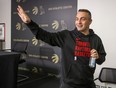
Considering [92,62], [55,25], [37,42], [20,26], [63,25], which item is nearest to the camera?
[92,62]

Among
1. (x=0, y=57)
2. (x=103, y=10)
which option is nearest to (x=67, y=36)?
(x=0, y=57)

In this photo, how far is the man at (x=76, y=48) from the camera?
5.98 ft

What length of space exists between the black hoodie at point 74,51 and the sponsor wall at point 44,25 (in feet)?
7.93

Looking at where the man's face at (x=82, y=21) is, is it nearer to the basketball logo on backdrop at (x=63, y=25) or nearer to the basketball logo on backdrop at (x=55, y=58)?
the basketball logo on backdrop at (x=63, y=25)

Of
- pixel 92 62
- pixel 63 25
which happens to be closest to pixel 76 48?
pixel 92 62

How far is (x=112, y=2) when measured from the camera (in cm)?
370

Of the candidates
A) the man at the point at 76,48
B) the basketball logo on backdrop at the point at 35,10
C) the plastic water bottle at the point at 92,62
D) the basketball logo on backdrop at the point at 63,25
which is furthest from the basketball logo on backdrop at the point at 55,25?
the plastic water bottle at the point at 92,62

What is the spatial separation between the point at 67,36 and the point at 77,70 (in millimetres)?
388

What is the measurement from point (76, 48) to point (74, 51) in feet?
0.13

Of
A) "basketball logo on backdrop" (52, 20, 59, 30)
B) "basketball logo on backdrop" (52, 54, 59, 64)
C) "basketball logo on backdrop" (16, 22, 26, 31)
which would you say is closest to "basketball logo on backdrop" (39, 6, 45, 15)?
"basketball logo on backdrop" (52, 20, 59, 30)

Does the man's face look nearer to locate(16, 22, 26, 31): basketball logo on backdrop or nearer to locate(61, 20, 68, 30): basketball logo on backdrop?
locate(61, 20, 68, 30): basketball logo on backdrop

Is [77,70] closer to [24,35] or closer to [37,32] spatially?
[37,32]

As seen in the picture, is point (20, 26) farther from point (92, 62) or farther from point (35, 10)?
point (92, 62)

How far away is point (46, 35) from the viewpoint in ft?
6.12
